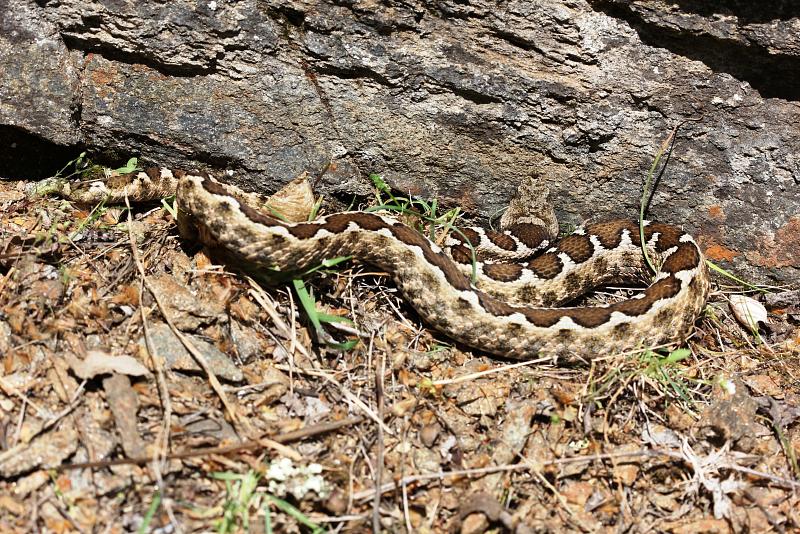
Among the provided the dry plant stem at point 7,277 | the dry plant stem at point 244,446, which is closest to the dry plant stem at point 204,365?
the dry plant stem at point 244,446

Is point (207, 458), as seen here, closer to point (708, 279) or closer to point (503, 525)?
point (503, 525)

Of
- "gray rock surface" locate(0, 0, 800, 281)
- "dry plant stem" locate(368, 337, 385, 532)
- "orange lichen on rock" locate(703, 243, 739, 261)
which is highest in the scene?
"gray rock surface" locate(0, 0, 800, 281)

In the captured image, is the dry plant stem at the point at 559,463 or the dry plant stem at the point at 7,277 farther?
the dry plant stem at the point at 7,277

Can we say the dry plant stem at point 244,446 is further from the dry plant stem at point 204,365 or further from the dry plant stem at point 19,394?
the dry plant stem at point 19,394

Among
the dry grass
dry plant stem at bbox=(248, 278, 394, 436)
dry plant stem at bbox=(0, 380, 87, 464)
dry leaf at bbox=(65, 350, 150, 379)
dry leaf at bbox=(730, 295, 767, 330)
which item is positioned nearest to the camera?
dry plant stem at bbox=(0, 380, 87, 464)

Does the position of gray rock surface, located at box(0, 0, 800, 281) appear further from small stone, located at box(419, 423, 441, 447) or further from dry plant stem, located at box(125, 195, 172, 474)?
small stone, located at box(419, 423, 441, 447)

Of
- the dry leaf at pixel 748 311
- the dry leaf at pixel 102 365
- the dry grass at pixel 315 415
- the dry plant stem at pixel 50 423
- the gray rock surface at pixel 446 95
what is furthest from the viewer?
the dry leaf at pixel 748 311

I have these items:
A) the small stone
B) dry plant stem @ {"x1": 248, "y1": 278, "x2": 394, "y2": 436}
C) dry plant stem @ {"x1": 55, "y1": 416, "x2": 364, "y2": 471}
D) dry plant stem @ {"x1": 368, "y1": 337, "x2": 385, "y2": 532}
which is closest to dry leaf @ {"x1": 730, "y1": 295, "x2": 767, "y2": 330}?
the small stone
